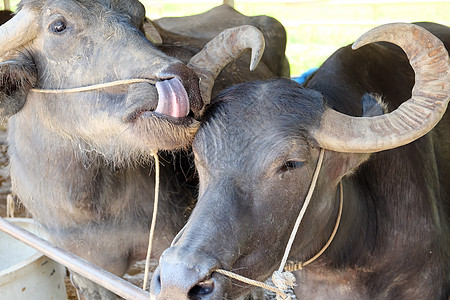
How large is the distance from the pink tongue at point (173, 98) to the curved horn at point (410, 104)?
2.05 feet

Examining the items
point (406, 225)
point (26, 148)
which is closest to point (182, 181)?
point (26, 148)

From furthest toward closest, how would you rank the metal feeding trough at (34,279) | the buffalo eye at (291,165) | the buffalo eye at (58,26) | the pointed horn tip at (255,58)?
the metal feeding trough at (34,279) < the buffalo eye at (58,26) < the pointed horn tip at (255,58) < the buffalo eye at (291,165)

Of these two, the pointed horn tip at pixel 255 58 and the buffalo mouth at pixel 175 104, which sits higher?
the pointed horn tip at pixel 255 58

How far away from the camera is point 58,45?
3033 millimetres

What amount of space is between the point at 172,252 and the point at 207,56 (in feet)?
3.82

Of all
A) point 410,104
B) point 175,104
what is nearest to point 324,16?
point 175,104

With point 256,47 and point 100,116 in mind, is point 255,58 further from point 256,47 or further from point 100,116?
point 100,116

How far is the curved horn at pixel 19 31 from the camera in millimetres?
3082

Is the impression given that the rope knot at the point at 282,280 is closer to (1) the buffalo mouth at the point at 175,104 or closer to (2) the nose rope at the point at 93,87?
(1) the buffalo mouth at the point at 175,104

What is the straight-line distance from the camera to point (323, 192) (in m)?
2.57

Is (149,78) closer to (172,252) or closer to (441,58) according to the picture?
(172,252)

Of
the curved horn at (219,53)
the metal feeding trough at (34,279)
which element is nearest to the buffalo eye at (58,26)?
the curved horn at (219,53)

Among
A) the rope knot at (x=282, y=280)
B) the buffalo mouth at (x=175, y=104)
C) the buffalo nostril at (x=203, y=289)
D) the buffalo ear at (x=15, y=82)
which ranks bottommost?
the rope knot at (x=282, y=280)

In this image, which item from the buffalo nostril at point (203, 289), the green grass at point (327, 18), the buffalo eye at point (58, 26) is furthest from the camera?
the green grass at point (327, 18)
